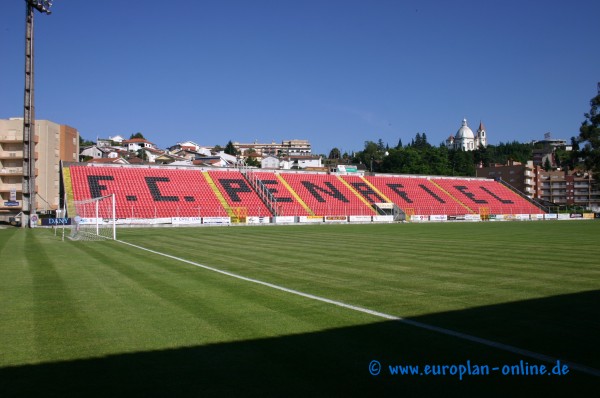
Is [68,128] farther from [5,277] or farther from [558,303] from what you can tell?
[558,303]

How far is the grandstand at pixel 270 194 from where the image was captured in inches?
2265

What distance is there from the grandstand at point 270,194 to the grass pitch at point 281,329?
43466 mm

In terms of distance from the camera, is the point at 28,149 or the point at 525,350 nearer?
the point at 525,350

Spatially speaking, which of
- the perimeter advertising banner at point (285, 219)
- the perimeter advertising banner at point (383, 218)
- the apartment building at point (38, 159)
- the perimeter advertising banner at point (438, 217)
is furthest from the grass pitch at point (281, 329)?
the perimeter advertising banner at point (438, 217)

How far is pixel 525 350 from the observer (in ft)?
20.3

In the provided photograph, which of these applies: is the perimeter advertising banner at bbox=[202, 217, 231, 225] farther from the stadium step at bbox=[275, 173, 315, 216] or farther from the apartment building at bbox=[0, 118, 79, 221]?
the apartment building at bbox=[0, 118, 79, 221]

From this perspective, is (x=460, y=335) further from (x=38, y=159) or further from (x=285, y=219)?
(x=38, y=159)

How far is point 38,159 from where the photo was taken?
Result: 68688mm

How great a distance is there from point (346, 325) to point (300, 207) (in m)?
57.6

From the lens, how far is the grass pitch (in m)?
5.13

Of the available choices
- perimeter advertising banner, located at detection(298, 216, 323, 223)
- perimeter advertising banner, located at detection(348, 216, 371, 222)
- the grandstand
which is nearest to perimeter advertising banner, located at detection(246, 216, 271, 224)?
the grandstand

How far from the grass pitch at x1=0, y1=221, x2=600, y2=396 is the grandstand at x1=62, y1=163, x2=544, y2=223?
143ft

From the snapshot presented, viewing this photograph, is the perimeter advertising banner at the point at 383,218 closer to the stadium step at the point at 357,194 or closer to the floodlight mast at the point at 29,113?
the stadium step at the point at 357,194

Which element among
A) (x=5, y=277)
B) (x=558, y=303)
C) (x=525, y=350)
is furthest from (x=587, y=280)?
(x=5, y=277)
